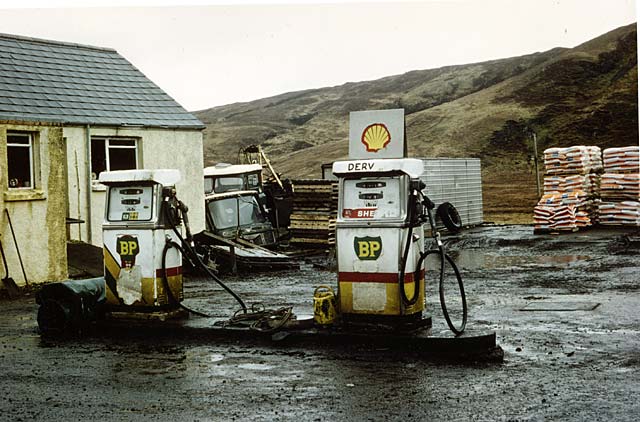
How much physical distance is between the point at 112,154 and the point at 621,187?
1467 cm

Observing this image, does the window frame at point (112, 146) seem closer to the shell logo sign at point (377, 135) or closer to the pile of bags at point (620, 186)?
the shell logo sign at point (377, 135)

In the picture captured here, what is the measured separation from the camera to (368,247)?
980cm

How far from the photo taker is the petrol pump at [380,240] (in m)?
9.62

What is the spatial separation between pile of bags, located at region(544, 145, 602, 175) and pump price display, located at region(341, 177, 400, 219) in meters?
17.1

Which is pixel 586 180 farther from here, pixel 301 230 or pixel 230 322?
pixel 230 322

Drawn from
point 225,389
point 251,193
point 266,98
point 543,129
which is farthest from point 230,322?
point 266,98

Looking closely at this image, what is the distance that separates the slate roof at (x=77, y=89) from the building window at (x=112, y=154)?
0.61 meters

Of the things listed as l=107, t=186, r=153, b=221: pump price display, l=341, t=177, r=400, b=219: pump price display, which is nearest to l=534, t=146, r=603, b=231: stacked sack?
l=341, t=177, r=400, b=219: pump price display

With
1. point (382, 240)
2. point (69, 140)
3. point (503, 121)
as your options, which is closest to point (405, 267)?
point (382, 240)

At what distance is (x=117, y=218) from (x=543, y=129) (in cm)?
5675

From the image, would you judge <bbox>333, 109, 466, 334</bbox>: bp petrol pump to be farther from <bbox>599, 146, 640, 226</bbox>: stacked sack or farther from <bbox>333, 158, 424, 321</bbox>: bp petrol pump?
<bbox>599, 146, 640, 226</bbox>: stacked sack

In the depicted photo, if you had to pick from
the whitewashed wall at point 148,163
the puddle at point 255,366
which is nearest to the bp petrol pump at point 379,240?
the puddle at point 255,366

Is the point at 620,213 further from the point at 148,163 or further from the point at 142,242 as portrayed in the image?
the point at 142,242

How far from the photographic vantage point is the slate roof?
21.4 meters
